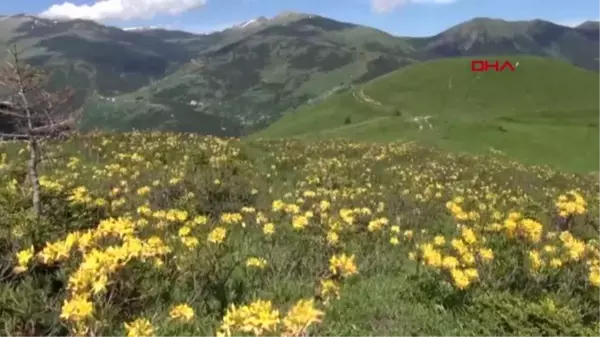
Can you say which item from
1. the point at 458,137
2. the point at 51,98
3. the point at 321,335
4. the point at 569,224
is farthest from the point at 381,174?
the point at 458,137

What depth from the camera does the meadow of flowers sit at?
19.8 ft

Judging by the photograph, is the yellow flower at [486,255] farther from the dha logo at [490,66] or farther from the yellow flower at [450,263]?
the dha logo at [490,66]

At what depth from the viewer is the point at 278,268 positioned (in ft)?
30.7

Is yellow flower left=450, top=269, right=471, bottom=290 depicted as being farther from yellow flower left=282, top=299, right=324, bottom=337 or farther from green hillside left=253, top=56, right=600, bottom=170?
green hillside left=253, top=56, right=600, bottom=170

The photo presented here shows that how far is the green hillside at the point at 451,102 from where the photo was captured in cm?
9119

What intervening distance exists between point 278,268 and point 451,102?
127 metres

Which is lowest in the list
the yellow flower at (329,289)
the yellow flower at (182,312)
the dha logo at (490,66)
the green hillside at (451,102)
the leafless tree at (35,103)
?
the green hillside at (451,102)

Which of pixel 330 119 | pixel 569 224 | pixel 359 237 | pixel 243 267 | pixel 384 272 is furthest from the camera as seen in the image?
pixel 330 119

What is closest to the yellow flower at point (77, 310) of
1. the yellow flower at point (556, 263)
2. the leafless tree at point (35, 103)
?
the leafless tree at point (35, 103)

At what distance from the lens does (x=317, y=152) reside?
32.1 m

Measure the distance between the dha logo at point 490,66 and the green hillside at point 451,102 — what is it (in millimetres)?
1783

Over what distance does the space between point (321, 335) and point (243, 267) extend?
3014 millimetres

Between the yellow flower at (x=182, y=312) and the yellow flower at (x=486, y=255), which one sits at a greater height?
the yellow flower at (x=182, y=312)

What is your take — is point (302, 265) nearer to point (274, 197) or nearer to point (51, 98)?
point (51, 98)
